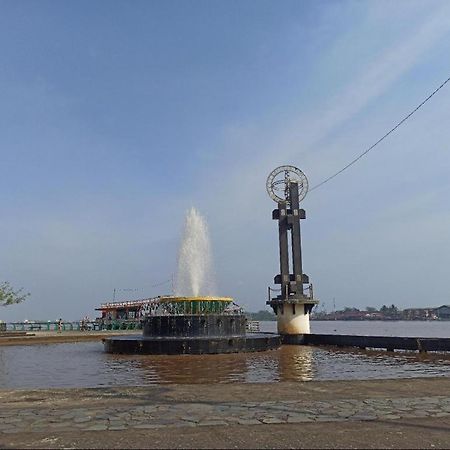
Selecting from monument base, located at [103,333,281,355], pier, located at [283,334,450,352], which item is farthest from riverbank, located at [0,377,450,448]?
pier, located at [283,334,450,352]

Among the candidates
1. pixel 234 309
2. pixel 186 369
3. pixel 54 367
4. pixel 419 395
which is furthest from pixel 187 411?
pixel 234 309

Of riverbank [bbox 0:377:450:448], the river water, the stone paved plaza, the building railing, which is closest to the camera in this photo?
riverbank [bbox 0:377:450:448]

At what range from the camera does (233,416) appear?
8.03 metres

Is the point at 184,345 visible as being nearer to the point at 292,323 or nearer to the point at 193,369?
the point at 193,369

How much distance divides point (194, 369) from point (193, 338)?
6.78 metres

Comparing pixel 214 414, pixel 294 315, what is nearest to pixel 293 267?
pixel 294 315

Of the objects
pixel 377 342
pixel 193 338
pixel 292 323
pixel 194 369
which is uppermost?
pixel 292 323

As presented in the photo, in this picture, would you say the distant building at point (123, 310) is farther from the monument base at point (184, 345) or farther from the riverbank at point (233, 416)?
the riverbank at point (233, 416)

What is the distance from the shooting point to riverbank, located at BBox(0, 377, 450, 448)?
668 centimetres

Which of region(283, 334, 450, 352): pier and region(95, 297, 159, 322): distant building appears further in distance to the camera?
region(95, 297, 159, 322): distant building

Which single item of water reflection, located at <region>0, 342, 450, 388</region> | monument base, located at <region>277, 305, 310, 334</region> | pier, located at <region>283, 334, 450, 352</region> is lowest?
water reflection, located at <region>0, 342, 450, 388</region>

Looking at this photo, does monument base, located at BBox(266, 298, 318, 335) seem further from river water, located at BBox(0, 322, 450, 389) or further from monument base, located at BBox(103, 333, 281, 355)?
river water, located at BBox(0, 322, 450, 389)

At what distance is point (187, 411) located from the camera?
27.9ft

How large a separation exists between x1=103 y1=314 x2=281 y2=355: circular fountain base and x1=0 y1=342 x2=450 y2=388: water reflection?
73cm
